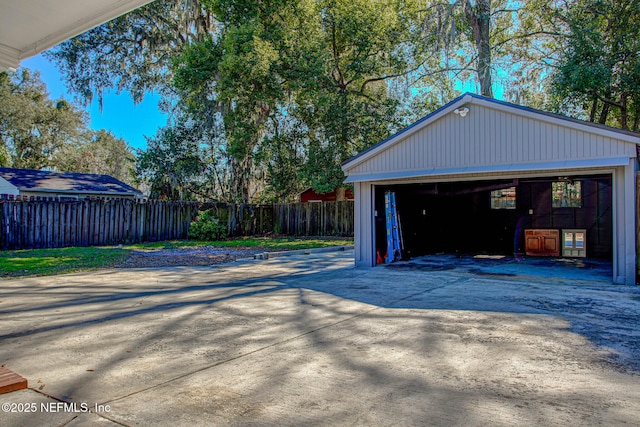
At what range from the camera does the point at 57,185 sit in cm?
1927

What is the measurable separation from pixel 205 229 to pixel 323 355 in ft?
47.1

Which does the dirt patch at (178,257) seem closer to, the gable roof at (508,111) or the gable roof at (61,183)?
the gable roof at (508,111)

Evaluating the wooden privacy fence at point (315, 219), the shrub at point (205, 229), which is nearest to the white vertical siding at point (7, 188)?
the shrub at point (205, 229)

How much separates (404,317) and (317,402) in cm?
256

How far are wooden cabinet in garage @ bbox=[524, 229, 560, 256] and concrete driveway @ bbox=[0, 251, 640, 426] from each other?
5.46 metres

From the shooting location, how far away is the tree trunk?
15.7 meters

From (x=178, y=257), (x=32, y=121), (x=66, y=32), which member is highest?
(x=32, y=121)

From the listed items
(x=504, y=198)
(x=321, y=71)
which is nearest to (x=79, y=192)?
(x=321, y=71)

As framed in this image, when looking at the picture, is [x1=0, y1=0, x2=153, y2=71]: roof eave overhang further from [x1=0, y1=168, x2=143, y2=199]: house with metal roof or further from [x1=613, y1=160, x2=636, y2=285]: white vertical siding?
[x1=0, y1=168, x2=143, y2=199]: house with metal roof

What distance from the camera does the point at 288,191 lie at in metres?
21.6

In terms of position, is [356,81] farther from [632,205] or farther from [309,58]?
[632,205]


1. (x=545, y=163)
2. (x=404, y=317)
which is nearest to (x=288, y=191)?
(x=545, y=163)

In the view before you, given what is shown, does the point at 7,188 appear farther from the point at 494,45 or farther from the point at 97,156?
the point at 494,45

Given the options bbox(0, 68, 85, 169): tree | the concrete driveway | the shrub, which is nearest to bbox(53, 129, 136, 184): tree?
bbox(0, 68, 85, 169): tree
